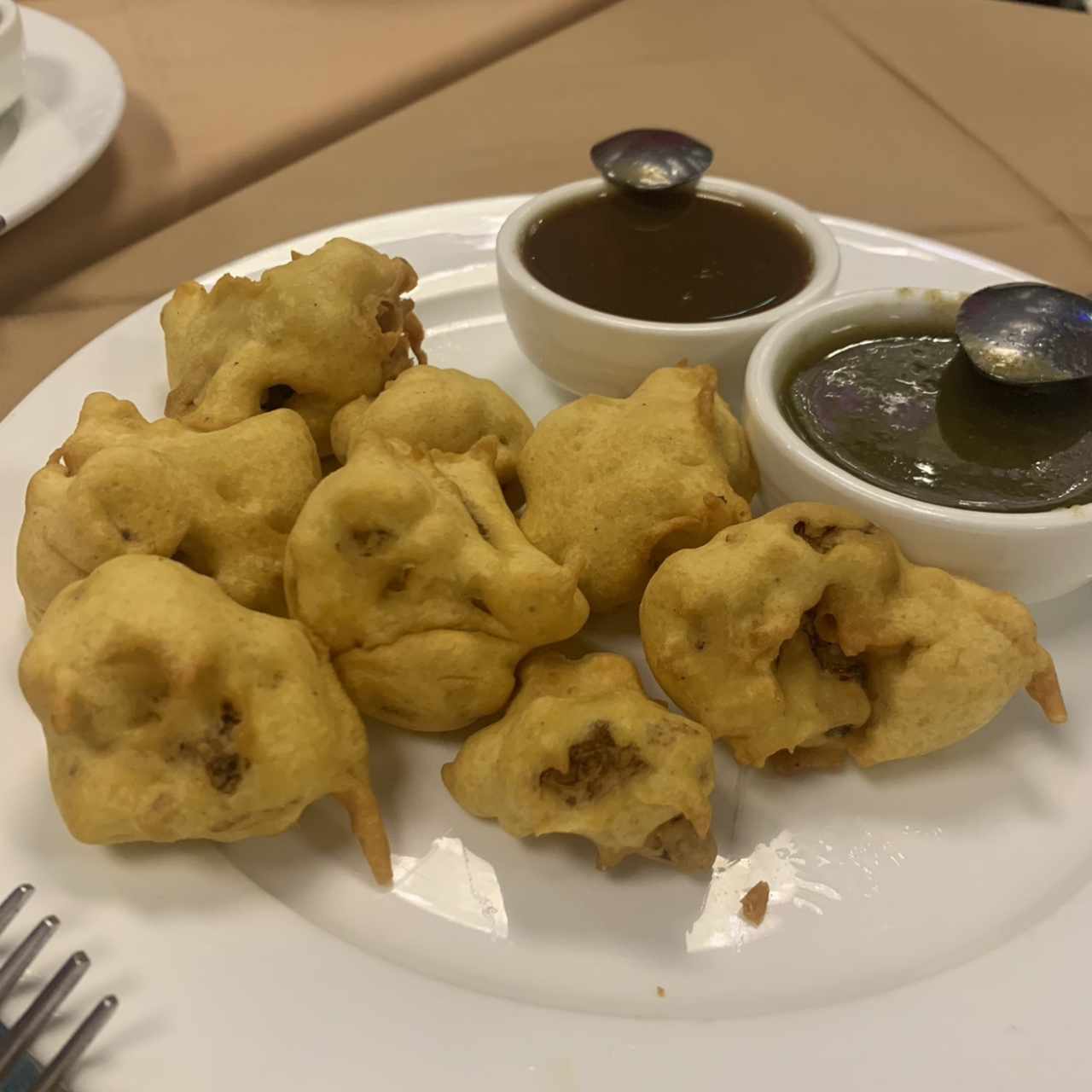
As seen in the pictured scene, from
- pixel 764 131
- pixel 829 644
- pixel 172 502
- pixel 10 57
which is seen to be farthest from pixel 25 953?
pixel 764 131

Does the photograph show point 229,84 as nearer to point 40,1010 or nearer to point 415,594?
point 415,594

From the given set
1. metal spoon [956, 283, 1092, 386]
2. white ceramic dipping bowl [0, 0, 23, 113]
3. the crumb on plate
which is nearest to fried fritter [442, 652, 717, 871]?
the crumb on plate

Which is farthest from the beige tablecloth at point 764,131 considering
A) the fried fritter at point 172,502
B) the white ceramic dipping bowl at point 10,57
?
the fried fritter at point 172,502

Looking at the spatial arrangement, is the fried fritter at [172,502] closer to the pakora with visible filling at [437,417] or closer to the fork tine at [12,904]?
the pakora with visible filling at [437,417]

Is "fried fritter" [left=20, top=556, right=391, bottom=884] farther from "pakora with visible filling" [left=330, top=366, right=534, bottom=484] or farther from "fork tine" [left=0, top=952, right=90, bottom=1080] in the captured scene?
"pakora with visible filling" [left=330, top=366, right=534, bottom=484]

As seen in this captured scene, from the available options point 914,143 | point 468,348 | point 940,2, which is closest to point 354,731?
point 468,348

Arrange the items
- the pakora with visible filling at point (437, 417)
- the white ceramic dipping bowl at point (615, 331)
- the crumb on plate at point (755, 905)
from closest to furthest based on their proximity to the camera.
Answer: the crumb on plate at point (755, 905) < the pakora with visible filling at point (437, 417) < the white ceramic dipping bowl at point (615, 331)
